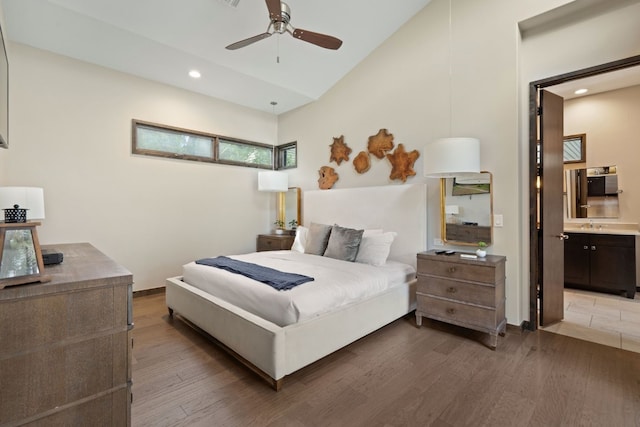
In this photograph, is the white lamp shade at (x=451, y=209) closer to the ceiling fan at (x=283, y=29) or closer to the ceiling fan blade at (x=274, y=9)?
the ceiling fan at (x=283, y=29)

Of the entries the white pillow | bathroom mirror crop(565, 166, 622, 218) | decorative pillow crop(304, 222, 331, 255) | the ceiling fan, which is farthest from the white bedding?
bathroom mirror crop(565, 166, 622, 218)

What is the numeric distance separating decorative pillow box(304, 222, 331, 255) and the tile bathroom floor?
2647 mm

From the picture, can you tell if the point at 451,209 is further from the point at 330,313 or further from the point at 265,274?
the point at 265,274

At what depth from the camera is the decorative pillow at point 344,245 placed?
144 inches

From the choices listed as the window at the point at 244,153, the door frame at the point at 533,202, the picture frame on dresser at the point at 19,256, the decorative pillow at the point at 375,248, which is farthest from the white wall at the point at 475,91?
the picture frame on dresser at the point at 19,256

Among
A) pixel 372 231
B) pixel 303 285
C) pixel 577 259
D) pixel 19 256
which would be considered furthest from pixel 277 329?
pixel 577 259

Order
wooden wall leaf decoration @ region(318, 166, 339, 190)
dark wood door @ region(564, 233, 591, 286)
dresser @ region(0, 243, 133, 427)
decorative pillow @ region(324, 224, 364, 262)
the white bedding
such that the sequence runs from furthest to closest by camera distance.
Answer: wooden wall leaf decoration @ region(318, 166, 339, 190) → dark wood door @ region(564, 233, 591, 286) → decorative pillow @ region(324, 224, 364, 262) → the white bedding → dresser @ region(0, 243, 133, 427)

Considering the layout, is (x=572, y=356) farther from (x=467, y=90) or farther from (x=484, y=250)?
(x=467, y=90)

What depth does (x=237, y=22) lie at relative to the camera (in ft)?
11.1

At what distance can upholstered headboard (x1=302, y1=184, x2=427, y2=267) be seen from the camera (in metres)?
3.68

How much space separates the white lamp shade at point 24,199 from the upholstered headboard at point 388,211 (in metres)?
3.44

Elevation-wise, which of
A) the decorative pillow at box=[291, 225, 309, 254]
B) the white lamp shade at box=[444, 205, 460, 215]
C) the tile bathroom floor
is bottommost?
the tile bathroom floor

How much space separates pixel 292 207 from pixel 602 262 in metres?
4.94

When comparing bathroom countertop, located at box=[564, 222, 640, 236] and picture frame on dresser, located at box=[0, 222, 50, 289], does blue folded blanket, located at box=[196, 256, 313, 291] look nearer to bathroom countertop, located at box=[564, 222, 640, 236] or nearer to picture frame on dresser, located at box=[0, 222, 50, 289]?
picture frame on dresser, located at box=[0, 222, 50, 289]
